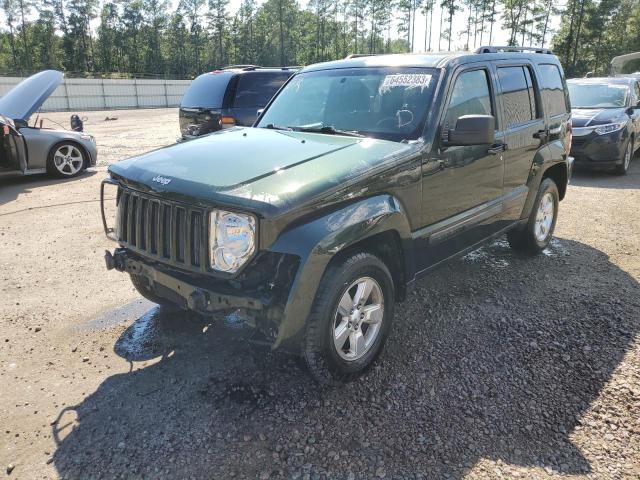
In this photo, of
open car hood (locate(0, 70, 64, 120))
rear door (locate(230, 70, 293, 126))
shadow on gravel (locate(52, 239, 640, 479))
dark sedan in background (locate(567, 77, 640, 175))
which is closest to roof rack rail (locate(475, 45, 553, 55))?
shadow on gravel (locate(52, 239, 640, 479))

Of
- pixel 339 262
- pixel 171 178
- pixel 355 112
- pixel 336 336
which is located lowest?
pixel 336 336

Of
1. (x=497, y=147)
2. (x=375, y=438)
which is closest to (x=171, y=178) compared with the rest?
(x=375, y=438)

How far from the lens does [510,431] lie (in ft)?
9.21

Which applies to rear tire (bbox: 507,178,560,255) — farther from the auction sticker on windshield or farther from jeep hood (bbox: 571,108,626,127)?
jeep hood (bbox: 571,108,626,127)

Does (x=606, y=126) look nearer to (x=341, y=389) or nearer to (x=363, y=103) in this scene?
(x=363, y=103)

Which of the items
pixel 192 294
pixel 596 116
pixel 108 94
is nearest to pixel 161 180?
pixel 192 294

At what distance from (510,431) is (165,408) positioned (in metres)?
2.00

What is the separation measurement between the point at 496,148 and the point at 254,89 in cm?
A: 615

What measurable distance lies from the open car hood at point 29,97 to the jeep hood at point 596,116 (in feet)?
30.5

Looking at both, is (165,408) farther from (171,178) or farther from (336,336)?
(171,178)

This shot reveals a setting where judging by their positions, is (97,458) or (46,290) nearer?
(97,458)

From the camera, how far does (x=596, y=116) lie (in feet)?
32.6

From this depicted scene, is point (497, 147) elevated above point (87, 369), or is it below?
above

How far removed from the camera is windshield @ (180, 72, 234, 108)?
9273mm
